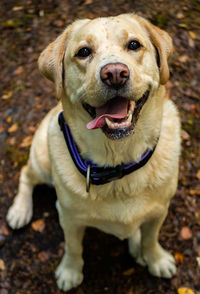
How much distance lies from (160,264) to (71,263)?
793mm

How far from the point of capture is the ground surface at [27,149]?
3307mm

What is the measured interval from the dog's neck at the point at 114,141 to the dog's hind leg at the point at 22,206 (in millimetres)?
1460

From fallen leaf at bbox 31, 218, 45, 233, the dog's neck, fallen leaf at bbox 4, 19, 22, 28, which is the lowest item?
fallen leaf at bbox 31, 218, 45, 233

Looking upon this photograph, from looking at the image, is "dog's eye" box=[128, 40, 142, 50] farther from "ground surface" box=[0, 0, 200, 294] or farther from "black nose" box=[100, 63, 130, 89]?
"ground surface" box=[0, 0, 200, 294]

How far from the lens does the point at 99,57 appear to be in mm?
2113

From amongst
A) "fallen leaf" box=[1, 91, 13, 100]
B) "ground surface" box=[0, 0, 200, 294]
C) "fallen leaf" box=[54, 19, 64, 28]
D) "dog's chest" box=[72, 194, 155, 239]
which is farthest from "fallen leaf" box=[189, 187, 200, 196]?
"fallen leaf" box=[54, 19, 64, 28]

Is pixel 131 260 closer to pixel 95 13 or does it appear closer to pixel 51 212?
pixel 51 212

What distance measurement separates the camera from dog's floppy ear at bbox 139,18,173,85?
2.34 metres

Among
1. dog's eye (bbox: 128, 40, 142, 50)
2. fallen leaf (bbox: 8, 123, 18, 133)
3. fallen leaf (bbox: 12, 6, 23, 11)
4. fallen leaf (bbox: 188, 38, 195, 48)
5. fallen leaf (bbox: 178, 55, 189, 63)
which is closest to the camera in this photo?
dog's eye (bbox: 128, 40, 142, 50)

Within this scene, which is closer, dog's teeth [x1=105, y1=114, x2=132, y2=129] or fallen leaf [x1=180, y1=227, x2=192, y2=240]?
dog's teeth [x1=105, y1=114, x2=132, y2=129]

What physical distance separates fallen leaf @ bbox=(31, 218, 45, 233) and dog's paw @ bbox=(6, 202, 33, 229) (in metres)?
0.07

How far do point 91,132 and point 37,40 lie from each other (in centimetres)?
308

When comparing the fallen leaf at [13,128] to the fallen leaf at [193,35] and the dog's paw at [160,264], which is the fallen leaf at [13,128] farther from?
the fallen leaf at [193,35]

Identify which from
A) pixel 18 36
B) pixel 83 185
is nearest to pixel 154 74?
pixel 83 185
